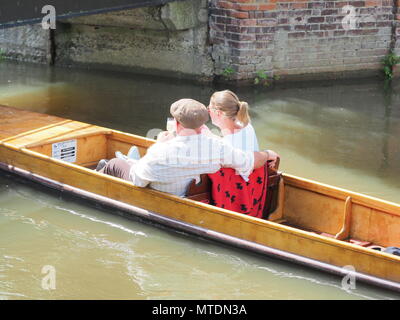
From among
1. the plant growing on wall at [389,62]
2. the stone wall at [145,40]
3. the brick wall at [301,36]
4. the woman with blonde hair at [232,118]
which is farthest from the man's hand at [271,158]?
the plant growing on wall at [389,62]

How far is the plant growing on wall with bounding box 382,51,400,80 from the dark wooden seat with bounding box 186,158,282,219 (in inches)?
256

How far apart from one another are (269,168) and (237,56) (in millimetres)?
5185

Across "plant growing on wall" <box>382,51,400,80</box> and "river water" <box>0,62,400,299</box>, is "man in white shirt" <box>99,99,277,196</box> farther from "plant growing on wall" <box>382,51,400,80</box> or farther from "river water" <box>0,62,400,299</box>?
"plant growing on wall" <box>382,51,400,80</box>

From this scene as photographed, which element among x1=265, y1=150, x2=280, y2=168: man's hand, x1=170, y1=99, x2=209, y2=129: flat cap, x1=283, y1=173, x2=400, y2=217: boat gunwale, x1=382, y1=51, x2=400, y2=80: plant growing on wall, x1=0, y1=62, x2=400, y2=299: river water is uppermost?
x1=170, y1=99, x2=209, y2=129: flat cap

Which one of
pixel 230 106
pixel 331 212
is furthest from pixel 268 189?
pixel 230 106

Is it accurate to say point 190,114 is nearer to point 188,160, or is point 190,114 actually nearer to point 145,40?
point 188,160

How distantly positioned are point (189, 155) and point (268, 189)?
0.75m

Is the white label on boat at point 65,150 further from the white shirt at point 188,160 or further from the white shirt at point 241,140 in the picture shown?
the white shirt at point 241,140

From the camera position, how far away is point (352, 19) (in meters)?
11.9

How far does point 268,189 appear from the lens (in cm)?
631

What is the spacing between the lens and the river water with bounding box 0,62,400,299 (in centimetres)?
550

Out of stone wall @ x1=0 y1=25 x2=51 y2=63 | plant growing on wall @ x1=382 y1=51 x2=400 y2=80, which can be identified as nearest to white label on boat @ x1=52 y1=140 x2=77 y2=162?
stone wall @ x1=0 y1=25 x2=51 y2=63

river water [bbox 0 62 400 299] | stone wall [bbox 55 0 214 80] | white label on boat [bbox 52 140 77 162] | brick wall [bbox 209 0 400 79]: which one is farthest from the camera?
stone wall [bbox 55 0 214 80]

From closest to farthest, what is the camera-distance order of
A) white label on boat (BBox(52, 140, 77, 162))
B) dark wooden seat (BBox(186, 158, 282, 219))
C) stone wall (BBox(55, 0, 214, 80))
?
dark wooden seat (BBox(186, 158, 282, 219))
white label on boat (BBox(52, 140, 77, 162))
stone wall (BBox(55, 0, 214, 80))
